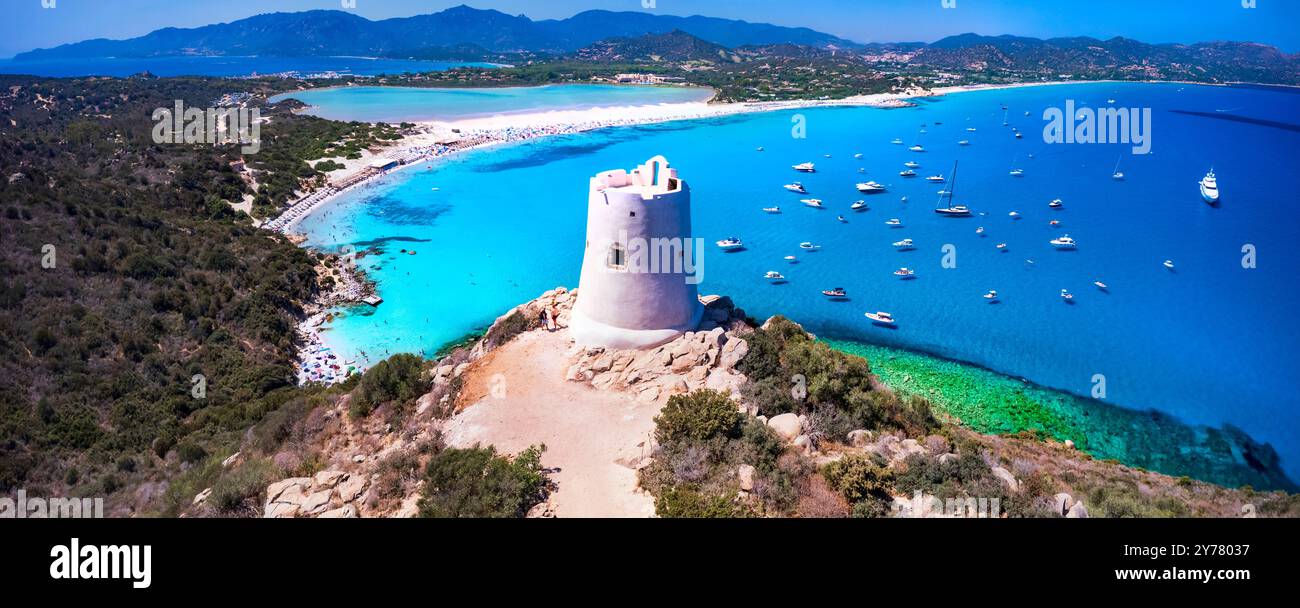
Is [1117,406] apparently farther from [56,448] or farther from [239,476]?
[56,448]

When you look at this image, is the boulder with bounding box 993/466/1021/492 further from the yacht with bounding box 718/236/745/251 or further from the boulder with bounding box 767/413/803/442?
the yacht with bounding box 718/236/745/251

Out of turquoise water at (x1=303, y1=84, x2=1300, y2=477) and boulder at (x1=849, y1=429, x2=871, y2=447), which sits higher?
turquoise water at (x1=303, y1=84, x2=1300, y2=477)

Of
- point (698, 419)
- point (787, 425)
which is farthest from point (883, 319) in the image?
point (698, 419)

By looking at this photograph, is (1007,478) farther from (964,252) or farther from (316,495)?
(964,252)

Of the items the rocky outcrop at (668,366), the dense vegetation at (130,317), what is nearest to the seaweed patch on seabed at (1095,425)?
the rocky outcrop at (668,366)

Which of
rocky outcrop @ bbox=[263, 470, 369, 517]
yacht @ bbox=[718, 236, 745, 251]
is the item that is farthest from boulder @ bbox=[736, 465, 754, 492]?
yacht @ bbox=[718, 236, 745, 251]

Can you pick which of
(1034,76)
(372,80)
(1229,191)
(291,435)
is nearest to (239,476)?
(291,435)

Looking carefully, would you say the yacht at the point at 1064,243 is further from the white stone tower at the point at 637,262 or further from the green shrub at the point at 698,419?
the green shrub at the point at 698,419
